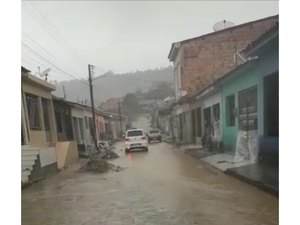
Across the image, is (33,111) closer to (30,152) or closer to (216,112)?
(30,152)

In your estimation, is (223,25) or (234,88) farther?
(223,25)

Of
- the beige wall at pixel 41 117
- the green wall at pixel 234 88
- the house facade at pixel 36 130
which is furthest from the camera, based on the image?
the beige wall at pixel 41 117

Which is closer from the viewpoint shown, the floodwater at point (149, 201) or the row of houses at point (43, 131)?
the floodwater at point (149, 201)

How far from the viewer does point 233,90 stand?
1838 centimetres

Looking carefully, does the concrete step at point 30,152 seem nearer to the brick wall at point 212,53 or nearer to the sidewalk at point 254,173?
the sidewalk at point 254,173

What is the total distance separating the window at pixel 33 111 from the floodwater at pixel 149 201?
141 inches

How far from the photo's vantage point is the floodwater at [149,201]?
814cm

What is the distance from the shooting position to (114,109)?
229 feet

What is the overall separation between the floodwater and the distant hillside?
36.8 meters

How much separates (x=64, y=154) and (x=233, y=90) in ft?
23.7

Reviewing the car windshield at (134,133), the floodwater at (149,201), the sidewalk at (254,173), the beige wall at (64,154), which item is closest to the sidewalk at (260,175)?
the sidewalk at (254,173)

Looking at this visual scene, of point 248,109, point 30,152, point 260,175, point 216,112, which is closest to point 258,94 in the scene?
point 248,109

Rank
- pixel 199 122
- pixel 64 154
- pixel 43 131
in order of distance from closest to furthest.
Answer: pixel 43 131 → pixel 64 154 → pixel 199 122
